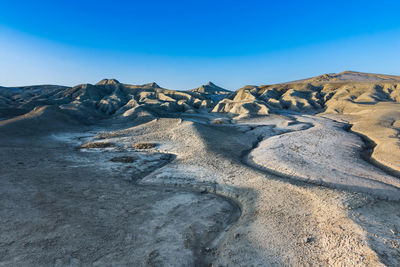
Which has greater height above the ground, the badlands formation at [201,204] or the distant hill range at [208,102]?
the distant hill range at [208,102]

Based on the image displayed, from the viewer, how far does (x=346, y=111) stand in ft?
124

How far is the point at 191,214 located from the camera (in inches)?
301

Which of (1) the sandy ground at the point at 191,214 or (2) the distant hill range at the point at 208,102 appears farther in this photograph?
(2) the distant hill range at the point at 208,102

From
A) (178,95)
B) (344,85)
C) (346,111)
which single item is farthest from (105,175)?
(344,85)

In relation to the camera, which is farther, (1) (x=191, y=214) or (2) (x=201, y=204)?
(2) (x=201, y=204)

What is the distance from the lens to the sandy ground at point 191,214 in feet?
17.5

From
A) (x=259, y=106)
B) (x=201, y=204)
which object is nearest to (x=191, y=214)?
(x=201, y=204)

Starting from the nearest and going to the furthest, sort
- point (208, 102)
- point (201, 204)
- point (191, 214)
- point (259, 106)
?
point (191, 214)
point (201, 204)
point (259, 106)
point (208, 102)

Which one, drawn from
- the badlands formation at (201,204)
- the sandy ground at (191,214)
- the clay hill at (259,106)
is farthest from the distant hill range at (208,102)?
the sandy ground at (191,214)

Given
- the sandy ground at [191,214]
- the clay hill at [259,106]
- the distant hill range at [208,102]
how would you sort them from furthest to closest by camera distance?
the distant hill range at [208,102] → the clay hill at [259,106] → the sandy ground at [191,214]

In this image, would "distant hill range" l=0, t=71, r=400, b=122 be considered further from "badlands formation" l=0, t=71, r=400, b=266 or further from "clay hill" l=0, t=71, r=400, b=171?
"badlands formation" l=0, t=71, r=400, b=266

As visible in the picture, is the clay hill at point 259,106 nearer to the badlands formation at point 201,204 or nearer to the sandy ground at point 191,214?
the badlands formation at point 201,204

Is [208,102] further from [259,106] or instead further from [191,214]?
[191,214]

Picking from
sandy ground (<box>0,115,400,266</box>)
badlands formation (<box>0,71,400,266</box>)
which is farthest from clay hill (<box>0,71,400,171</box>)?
sandy ground (<box>0,115,400,266</box>)
